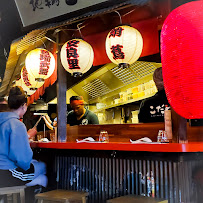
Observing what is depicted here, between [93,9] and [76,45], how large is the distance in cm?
167

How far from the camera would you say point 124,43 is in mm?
4195

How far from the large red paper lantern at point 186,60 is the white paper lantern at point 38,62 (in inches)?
130

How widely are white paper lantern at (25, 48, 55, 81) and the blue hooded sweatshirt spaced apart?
1965mm

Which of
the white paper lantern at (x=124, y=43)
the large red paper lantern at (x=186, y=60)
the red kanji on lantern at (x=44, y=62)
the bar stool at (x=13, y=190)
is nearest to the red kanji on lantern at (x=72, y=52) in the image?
the white paper lantern at (x=124, y=43)

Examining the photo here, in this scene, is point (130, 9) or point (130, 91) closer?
point (130, 9)

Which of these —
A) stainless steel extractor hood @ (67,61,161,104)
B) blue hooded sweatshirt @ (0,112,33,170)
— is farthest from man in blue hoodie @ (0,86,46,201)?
stainless steel extractor hood @ (67,61,161,104)

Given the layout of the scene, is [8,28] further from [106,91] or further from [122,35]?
[106,91]

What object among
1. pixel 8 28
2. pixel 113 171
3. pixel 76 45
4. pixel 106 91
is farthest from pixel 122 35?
pixel 106 91

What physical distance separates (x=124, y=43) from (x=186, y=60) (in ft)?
6.45

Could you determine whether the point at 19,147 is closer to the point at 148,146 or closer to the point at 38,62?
the point at 148,146

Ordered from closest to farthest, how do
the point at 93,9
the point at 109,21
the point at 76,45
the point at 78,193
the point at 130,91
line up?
1. the point at 93,9
2. the point at 78,193
3. the point at 76,45
4. the point at 109,21
5. the point at 130,91

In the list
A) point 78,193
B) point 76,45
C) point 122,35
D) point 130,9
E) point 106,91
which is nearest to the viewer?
point 78,193

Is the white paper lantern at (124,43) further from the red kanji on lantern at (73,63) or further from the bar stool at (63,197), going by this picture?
the bar stool at (63,197)

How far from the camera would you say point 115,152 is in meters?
3.34
